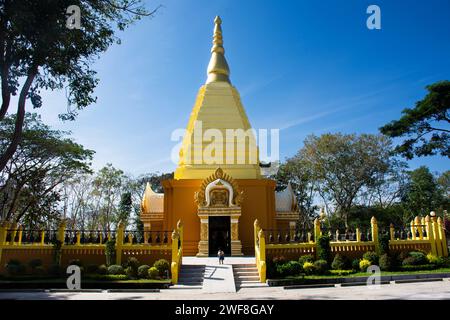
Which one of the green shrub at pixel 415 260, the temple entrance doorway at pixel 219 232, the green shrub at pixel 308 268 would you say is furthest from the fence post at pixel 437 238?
the temple entrance doorway at pixel 219 232

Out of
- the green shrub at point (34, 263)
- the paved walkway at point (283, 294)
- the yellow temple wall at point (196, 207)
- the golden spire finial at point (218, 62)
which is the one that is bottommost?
the paved walkway at point (283, 294)

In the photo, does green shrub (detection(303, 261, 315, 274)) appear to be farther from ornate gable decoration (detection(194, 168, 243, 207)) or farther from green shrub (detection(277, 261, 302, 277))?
ornate gable decoration (detection(194, 168, 243, 207))

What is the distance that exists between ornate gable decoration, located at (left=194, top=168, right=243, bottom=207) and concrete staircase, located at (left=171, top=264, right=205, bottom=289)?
16.3 ft

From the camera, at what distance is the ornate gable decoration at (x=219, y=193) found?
2064 cm

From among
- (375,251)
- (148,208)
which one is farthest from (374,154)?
(148,208)

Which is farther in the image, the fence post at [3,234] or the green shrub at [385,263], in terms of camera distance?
the fence post at [3,234]

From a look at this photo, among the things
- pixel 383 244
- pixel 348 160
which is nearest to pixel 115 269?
pixel 383 244

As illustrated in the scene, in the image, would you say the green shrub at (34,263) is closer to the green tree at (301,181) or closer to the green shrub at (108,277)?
the green shrub at (108,277)

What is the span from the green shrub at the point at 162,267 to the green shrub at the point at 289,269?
14.6ft

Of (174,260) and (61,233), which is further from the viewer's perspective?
(61,233)

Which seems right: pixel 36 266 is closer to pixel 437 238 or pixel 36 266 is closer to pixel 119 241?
pixel 119 241

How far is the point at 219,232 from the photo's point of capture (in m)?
21.0

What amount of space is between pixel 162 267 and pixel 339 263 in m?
7.38

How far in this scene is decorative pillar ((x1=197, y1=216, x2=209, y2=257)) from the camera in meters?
19.9
